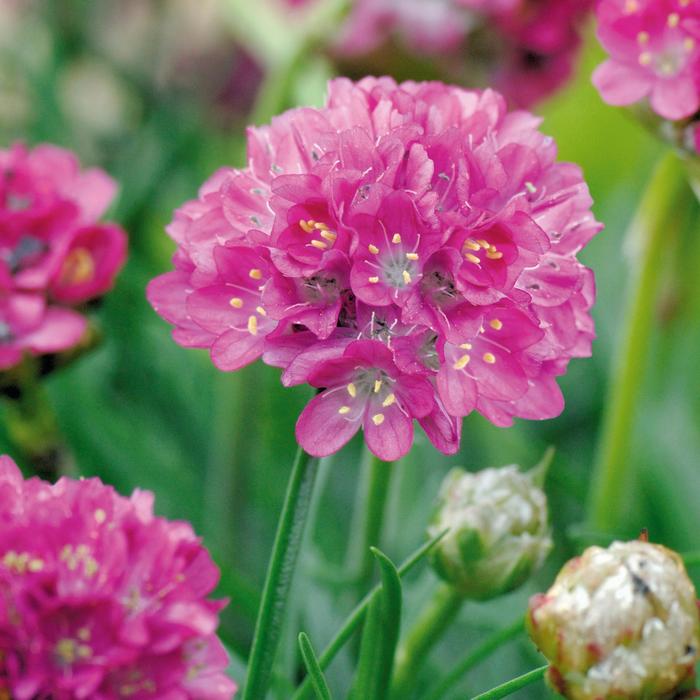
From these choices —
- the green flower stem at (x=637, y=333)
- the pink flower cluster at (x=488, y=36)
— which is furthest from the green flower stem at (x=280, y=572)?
the pink flower cluster at (x=488, y=36)

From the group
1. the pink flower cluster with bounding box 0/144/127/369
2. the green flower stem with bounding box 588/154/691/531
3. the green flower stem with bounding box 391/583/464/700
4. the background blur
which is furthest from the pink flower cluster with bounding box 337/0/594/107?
the green flower stem with bounding box 391/583/464/700

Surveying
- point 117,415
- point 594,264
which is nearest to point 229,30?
point 594,264

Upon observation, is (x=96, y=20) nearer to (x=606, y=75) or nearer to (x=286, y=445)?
(x=286, y=445)

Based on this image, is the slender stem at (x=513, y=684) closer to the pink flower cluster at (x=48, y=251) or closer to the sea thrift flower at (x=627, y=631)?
the sea thrift flower at (x=627, y=631)

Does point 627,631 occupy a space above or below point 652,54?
below

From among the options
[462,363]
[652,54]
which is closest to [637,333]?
[652,54]

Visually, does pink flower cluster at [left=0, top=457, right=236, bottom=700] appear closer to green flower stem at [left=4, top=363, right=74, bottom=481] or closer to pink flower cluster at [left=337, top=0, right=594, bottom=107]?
green flower stem at [left=4, top=363, right=74, bottom=481]

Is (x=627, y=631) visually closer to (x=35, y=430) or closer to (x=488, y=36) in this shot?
(x=35, y=430)
